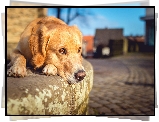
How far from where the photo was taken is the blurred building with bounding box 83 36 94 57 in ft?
8.11

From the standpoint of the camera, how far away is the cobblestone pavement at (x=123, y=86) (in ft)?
8.32

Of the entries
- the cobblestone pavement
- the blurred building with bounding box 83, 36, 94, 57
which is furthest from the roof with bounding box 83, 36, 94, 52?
the cobblestone pavement

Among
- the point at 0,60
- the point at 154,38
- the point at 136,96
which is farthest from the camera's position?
the point at 136,96

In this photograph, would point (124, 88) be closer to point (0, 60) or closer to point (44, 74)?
point (44, 74)

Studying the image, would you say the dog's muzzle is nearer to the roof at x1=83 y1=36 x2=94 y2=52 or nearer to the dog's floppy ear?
the dog's floppy ear

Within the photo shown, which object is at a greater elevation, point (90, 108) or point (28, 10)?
point (28, 10)

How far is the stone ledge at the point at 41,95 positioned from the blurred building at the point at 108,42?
0.72 m

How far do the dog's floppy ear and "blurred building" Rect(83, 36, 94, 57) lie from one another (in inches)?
27.2

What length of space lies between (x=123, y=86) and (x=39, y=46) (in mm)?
1258

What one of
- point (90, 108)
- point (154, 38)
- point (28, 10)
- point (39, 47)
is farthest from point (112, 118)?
point (28, 10)

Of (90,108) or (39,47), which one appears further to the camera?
(90,108)

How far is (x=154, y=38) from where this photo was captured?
96.7 inches

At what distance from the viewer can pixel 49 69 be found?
1796mm

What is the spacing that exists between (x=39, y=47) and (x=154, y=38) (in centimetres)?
134
